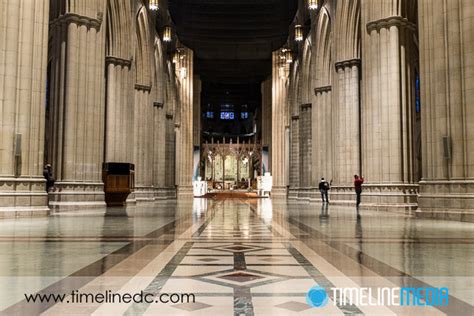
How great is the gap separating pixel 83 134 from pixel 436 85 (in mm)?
13198

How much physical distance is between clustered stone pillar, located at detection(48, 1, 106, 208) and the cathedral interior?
0.20ft

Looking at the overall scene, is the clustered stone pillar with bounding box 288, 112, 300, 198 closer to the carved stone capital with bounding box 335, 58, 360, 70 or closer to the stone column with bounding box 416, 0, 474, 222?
the carved stone capital with bounding box 335, 58, 360, 70

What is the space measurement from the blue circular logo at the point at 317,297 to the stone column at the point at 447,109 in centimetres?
1043

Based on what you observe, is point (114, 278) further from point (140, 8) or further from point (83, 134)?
point (140, 8)

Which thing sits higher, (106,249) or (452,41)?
(452,41)

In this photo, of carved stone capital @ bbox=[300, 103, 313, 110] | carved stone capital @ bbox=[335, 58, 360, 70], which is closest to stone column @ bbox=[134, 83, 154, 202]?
carved stone capital @ bbox=[300, 103, 313, 110]

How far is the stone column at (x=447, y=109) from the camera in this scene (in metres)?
13.2

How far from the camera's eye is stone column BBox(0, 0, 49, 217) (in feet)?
43.3

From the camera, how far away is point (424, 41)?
584 inches

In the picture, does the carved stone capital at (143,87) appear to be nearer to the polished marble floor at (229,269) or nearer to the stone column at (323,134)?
the stone column at (323,134)

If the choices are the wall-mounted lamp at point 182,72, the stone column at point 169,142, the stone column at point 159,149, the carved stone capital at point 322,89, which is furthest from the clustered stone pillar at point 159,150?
the wall-mounted lamp at point 182,72

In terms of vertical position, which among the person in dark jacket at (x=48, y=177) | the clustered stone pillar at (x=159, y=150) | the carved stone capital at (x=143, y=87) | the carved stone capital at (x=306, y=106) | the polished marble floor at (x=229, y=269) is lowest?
the polished marble floor at (x=229, y=269)

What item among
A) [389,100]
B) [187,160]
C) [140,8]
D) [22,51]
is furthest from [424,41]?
[187,160]

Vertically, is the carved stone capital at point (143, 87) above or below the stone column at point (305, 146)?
above
